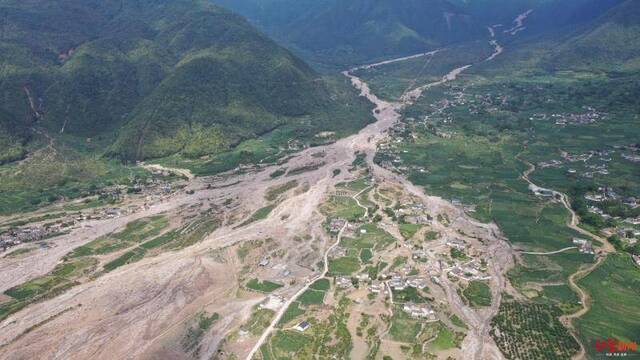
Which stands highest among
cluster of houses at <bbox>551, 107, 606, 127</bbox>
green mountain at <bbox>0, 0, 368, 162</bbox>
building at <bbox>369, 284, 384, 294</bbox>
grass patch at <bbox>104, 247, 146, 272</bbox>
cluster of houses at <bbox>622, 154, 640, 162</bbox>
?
green mountain at <bbox>0, 0, 368, 162</bbox>

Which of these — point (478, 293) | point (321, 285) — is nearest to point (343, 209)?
point (321, 285)

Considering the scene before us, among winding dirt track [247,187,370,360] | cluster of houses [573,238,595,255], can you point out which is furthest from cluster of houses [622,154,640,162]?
winding dirt track [247,187,370,360]

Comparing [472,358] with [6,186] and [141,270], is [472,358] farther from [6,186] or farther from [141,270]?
[6,186]

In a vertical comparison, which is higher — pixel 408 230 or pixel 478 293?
pixel 478 293

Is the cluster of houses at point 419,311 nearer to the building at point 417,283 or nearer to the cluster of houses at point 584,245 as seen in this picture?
the building at point 417,283

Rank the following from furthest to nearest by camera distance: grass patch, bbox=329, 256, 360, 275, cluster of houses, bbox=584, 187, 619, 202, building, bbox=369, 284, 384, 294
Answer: cluster of houses, bbox=584, 187, 619, 202
grass patch, bbox=329, 256, 360, 275
building, bbox=369, 284, 384, 294

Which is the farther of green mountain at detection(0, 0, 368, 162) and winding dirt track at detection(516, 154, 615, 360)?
green mountain at detection(0, 0, 368, 162)

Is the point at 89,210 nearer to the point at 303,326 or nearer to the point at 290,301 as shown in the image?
the point at 290,301

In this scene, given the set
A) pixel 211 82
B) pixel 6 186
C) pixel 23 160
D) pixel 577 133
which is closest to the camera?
pixel 6 186

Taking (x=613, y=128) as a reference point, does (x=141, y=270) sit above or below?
above

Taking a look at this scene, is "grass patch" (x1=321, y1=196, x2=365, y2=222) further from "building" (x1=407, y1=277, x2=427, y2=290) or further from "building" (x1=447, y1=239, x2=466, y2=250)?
"building" (x1=407, y1=277, x2=427, y2=290)

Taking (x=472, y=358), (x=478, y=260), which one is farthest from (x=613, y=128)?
(x=472, y=358)
